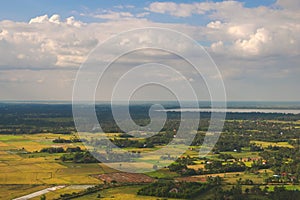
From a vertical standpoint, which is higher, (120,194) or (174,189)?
(174,189)

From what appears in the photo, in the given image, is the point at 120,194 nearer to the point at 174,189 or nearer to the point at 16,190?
the point at 174,189

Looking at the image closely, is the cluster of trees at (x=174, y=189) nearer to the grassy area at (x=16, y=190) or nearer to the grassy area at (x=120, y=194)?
the grassy area at (x=120, y=194)

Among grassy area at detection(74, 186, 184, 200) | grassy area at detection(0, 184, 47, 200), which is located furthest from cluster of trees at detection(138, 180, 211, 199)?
grassy area at detection(0, 184, 47, 200)

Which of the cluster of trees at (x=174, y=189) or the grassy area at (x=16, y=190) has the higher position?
the cluster of trees at (x=174, y=189)

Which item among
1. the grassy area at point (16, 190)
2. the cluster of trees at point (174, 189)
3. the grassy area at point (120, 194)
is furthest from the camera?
the grassy area at point (16, 190)

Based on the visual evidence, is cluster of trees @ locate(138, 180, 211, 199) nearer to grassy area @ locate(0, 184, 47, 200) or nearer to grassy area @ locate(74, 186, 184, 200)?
grassy area @ locate(74, 186, 184, 200)

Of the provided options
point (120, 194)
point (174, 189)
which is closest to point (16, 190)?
point (120, 194)

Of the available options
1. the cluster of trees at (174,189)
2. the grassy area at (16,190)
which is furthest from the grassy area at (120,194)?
the grassy area at (16,190)

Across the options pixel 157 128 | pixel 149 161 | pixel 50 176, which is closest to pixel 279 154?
pixel 149 161

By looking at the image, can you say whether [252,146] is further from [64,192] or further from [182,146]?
[64,192]

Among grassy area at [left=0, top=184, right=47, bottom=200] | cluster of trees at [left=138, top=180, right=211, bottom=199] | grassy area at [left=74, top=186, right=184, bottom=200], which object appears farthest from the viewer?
grassy area at [left=0, top=184, right=47, bottom=200]

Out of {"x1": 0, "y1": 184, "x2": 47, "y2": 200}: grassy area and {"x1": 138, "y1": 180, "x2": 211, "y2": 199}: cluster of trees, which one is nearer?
{"x1": 138, "y1": 180, "x2": 211, "y2": 199}: cluster of trees

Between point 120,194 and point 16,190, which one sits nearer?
point 120,194
